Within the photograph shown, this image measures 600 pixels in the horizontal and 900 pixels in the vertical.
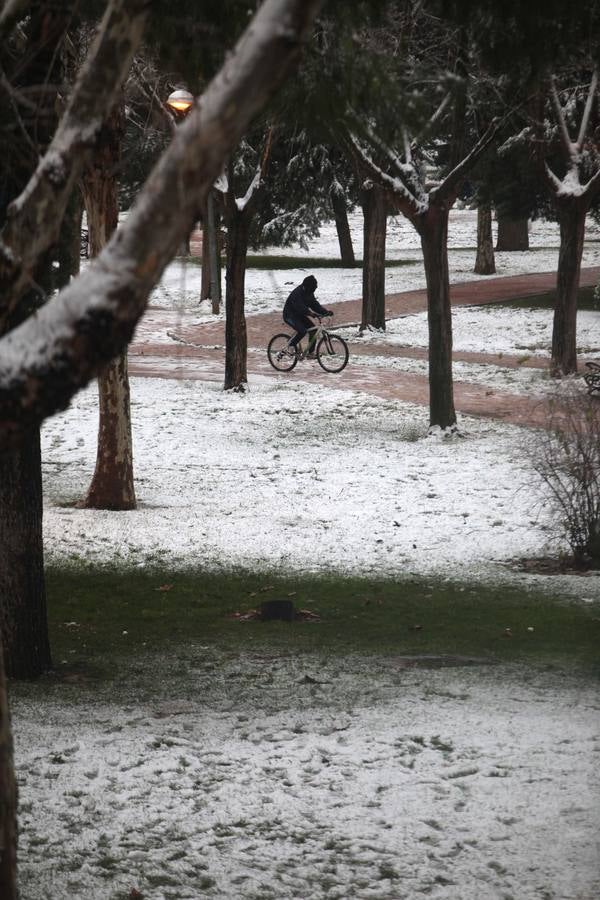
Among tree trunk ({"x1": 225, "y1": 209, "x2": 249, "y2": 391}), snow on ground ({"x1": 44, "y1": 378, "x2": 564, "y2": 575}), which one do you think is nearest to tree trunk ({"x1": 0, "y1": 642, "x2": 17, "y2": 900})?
snow on ground ({"x1": 44, "y1": 378, "x2": 564, "y2": 575})

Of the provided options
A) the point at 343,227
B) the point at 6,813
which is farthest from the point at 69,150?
the point at 343,227

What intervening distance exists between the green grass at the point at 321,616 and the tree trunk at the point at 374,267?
17.3m

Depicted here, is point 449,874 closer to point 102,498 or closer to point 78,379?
point 78,379

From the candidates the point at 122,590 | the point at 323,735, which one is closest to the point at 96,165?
the point at 122,590

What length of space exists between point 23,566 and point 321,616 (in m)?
2.75

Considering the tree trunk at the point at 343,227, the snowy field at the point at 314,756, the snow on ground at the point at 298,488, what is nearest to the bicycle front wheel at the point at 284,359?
the snow on ground at the point at 298,488

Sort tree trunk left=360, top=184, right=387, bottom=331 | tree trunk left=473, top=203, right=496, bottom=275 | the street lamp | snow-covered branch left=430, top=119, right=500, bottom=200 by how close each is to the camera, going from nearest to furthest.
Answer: the street lamp → snow-covered branch left=430, top=119, right=500, bottom=200 → tree trunk left=360, top=184, right=387, bottom=331 → tree trunk left=473, top=203, right=496, bottom=275

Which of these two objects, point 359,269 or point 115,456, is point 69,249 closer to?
point 115,456

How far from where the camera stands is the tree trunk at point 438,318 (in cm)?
1614

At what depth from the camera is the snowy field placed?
16.3 ft

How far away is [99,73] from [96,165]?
317 inches

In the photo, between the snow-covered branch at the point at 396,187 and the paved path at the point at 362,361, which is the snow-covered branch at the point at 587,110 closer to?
the snow-covered branch at the point at 396,187

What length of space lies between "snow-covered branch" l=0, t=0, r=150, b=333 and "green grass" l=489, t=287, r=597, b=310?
26.4m

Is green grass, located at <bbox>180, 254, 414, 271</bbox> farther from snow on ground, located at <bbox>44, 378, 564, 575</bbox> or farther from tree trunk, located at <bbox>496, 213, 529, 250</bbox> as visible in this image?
snow on ground, located at <bbox>44, 378, 564, 575</bbox>
